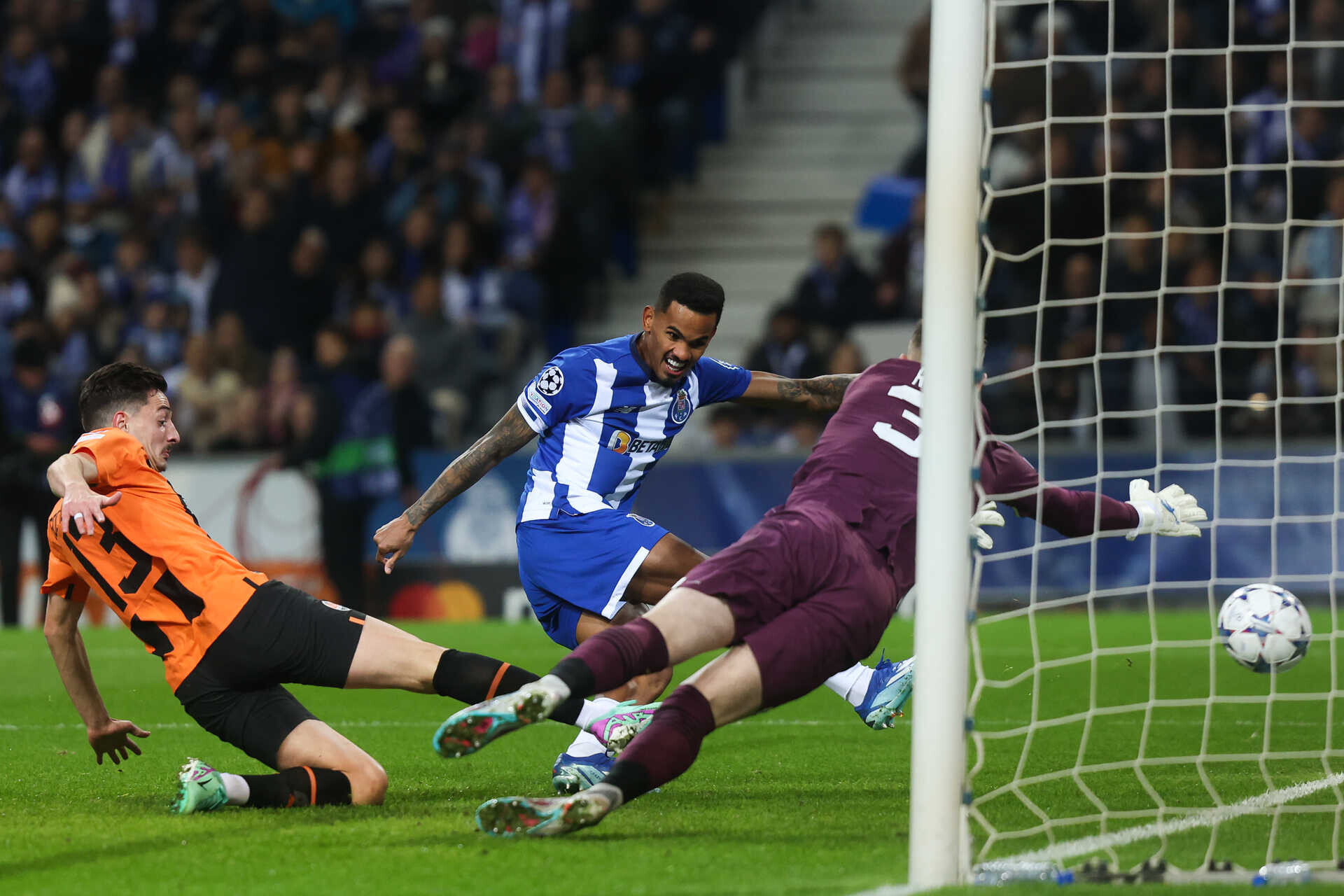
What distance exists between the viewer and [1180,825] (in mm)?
4473

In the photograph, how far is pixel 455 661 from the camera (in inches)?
194

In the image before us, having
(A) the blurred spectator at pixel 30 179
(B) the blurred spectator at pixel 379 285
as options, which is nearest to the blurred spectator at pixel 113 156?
(A) the blurred spectator at pixel 30 179

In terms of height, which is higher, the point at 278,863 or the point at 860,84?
the point at 860,84

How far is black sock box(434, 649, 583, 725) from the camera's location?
4902 millimetres

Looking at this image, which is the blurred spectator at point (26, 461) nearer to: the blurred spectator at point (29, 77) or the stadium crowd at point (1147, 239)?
the blurred spectator at point (29, 77)

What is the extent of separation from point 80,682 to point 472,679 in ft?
3.88

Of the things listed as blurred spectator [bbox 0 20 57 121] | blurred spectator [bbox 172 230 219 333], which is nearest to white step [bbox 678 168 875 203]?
blurred spectator [bbox 172 230 219 333]

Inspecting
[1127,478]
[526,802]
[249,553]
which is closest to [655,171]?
[249,553]

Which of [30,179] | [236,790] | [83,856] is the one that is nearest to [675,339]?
[236,790]

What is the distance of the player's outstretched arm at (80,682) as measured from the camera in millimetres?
4922

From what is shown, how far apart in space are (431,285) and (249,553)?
2.67 meters

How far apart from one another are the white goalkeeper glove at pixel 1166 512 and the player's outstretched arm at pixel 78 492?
3093 millimetres

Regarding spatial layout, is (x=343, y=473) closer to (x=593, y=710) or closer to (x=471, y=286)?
(x=471, y=286)

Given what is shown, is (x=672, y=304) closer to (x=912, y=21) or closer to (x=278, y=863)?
(x=278, y=863)
